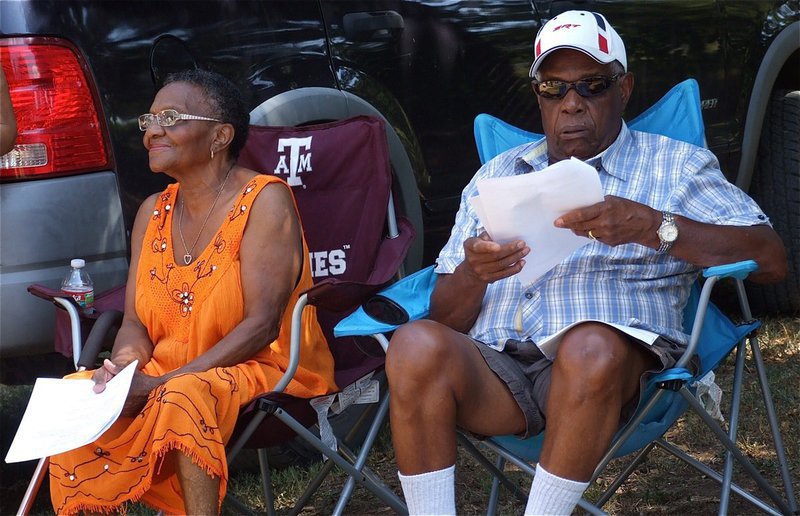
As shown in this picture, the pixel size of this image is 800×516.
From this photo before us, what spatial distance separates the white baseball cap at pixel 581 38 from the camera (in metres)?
3.30

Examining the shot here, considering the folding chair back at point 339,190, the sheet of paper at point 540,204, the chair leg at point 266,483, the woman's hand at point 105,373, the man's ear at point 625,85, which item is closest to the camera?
the sheet of paper at point 540,204

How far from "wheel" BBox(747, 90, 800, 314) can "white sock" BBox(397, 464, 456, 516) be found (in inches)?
120

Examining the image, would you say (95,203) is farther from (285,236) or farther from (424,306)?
(424,306)

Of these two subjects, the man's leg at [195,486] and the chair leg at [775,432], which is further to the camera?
the chair leg at [775,432]

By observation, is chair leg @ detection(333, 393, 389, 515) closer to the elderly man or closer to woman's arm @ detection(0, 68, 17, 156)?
the elderly man

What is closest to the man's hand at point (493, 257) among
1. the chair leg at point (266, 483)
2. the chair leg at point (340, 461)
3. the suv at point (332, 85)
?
the chair leg at point (340, 461)

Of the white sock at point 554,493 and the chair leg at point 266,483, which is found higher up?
the white sock at point 554,493

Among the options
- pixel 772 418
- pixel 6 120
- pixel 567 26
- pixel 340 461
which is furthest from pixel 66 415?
pixel 772 418

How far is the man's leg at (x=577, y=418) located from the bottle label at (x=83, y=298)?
1.39 m

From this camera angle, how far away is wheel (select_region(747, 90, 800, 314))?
5.43 metres

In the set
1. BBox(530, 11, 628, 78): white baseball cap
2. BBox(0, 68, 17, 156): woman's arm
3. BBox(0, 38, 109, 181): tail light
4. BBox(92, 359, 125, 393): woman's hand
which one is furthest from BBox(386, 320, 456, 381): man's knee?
BBox(0, 68, 17, 156): woman's arm

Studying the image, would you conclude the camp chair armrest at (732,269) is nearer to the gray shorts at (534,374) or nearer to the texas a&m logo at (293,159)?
the gray shorts at (534,374)

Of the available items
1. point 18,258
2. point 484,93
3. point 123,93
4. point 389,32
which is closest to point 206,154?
point 123,93

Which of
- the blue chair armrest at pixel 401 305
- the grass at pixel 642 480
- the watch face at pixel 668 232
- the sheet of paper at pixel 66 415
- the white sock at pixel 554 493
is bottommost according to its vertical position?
the grass at pixel 642 480
